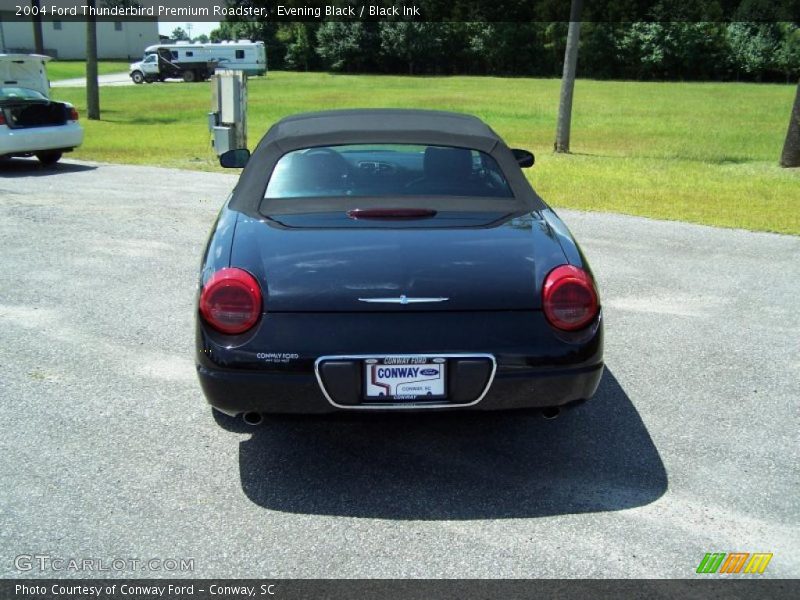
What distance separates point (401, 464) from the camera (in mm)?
3701

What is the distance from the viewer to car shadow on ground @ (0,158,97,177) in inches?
512

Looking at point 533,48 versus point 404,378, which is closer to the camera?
point 404,378

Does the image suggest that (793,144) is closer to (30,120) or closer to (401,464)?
(30,120)

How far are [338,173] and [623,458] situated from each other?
1.98 metres

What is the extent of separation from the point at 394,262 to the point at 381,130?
1442mm

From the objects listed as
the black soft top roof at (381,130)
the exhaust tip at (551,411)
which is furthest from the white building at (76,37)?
the exhaust tip at (551,411)

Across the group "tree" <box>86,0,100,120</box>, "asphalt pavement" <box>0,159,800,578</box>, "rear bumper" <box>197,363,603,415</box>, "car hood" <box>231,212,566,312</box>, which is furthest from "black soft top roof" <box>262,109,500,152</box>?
"tree" <box>86,0,100,120</box>

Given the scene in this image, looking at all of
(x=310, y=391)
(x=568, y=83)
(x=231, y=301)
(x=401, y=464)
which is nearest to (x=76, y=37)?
(x=568, y=83)

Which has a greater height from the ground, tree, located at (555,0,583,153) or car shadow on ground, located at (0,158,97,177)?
tree, located at (555,0,583,153)

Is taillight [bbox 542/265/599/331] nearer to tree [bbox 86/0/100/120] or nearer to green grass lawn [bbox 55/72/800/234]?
green grass lawn [bbox 55/72/800/234]

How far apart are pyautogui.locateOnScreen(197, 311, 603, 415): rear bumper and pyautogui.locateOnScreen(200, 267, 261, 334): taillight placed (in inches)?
2.2

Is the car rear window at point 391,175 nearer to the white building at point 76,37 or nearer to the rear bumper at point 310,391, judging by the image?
the rear bumper at point 310,391

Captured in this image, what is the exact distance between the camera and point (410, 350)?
320 centimetres

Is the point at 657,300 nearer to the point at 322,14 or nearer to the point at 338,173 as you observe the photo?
the point at 338,173
